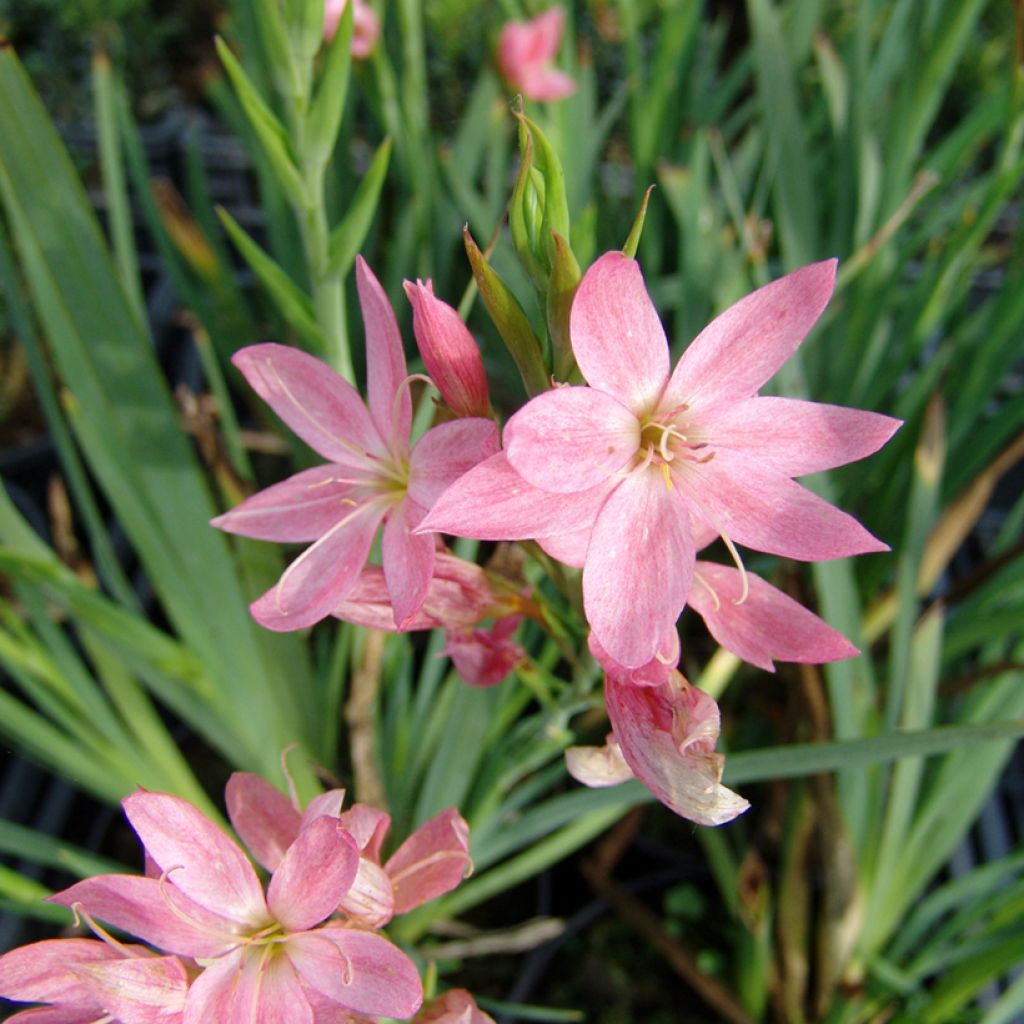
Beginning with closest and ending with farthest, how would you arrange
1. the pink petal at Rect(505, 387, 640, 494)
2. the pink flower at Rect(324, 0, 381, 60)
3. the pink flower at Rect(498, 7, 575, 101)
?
the pink petal at Rect(505, 387, 640, 494)
the pink flower at Rect(324, 0, 381, 60)
the pink flower at Rect(498, 7, 575, 101)

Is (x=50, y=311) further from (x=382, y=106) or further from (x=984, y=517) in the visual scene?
(x=984, y=517)

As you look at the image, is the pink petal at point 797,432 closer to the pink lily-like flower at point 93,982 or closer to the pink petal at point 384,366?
the pink petal at point 384,366

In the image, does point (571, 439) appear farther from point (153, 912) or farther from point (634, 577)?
point (153, 912)

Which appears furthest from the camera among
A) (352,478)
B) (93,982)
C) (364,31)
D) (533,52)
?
(533,52)

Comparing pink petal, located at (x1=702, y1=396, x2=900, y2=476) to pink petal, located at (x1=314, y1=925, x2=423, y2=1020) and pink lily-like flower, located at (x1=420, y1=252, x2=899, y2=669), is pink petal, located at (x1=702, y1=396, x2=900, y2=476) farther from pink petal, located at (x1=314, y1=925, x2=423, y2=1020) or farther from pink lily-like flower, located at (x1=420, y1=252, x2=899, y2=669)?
pink petal, located at (x1=314, y1=925, x2=423, y2=1020)

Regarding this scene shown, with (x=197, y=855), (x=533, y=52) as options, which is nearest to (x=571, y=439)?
(x=197, y=855)

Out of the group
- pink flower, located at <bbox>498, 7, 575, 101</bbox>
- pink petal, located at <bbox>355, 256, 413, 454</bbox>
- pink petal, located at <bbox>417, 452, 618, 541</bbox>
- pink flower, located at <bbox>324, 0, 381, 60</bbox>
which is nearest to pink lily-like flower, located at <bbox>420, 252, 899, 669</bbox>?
pink petal, located at <bbox>417, 452, 618, 541</bbox>
